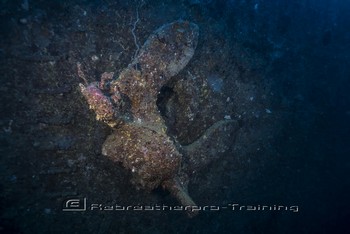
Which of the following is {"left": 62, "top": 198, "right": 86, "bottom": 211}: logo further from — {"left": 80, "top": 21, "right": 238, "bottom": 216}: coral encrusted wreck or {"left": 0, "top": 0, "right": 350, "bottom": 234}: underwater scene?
{"left": 80, "top": 21, "right": 238, "bottom": 216}: coral encrusted wreck

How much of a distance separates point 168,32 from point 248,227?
4130mm

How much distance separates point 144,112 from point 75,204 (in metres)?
1.54

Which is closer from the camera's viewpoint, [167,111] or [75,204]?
Answer: [75,204]

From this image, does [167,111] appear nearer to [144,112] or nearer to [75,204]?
[144,112]

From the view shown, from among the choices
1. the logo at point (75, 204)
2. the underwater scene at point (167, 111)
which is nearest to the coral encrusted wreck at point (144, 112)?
the underwater scene at point (167, 111)

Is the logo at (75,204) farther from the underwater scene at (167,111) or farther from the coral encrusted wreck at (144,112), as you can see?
the coral encrusted wreck at (144,112)

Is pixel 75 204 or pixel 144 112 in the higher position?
pixel 144 112

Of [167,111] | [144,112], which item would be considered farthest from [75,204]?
[167,111]

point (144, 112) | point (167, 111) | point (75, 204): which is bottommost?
point (75, 204)

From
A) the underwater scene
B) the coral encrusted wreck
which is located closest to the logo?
the underwater scene

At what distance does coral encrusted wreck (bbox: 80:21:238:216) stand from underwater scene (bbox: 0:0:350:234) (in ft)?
0.05

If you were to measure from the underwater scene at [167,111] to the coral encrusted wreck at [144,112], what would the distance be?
0.02 m

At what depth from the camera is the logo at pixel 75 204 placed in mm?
3453

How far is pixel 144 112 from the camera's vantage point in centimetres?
345
